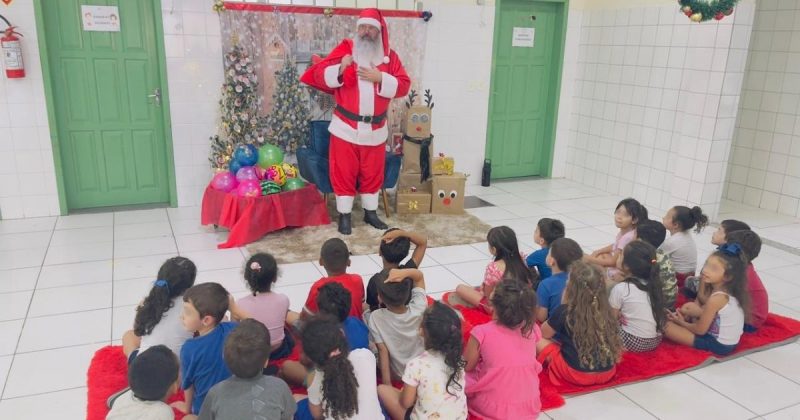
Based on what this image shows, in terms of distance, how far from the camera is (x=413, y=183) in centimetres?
565

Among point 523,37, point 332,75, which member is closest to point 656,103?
point 523,37

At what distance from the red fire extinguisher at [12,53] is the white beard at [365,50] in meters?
2.64

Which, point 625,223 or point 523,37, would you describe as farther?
point 523,37

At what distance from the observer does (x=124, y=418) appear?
183cm

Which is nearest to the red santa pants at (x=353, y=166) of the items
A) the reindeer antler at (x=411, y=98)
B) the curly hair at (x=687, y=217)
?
the reindeer antler at (x=411, y=98)

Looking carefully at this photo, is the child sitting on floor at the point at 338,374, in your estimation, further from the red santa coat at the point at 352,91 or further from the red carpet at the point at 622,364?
the red santa coat at the point at 352,91

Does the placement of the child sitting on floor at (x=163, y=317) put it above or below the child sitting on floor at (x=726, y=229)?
below

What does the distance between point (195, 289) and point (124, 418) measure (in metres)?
0.59

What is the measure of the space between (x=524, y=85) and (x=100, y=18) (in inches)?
171

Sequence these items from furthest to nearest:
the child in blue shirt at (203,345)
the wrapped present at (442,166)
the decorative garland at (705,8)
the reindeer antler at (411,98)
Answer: the reindeer antler at (411,98)
the wrapped present at (442,166)
the decorative garland at (705,8)
the child in blue shirt at (203,345)

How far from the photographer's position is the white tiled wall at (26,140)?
4789mm

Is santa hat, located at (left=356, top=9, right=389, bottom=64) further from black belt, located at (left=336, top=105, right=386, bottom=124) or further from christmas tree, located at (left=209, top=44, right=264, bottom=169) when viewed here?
christmas tree, located at (left=209, top=44, right=264, bottom=169)

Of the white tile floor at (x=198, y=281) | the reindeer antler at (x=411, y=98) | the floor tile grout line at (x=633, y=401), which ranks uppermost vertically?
the reindeer antler at (x=411, y=98)

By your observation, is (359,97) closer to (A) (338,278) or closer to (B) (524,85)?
(A) (338,278)
